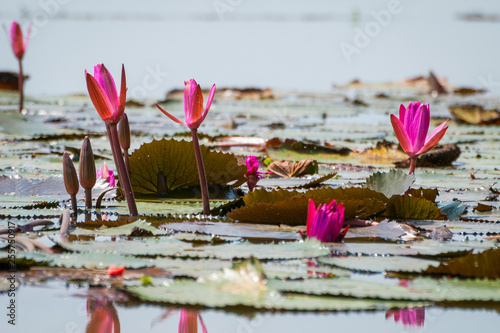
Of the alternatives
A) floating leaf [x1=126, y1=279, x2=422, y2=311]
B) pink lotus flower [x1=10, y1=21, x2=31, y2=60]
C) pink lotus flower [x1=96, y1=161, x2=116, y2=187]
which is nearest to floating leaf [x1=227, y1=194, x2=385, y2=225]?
floating leaf [x1=126, y1=279, x2=422, y2=311]

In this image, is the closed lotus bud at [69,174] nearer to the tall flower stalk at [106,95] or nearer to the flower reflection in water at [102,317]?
the tall flower stalk at [106,95]

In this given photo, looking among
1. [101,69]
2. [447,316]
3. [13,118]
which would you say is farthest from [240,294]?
[13,118]

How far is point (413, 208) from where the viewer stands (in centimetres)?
158

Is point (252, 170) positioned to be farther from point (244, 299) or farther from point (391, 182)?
point (244, 299)

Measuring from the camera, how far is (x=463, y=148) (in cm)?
344

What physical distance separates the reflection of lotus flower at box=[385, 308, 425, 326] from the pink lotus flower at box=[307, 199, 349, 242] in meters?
0.36

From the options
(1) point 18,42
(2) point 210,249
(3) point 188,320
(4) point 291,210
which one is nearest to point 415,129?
(4) point 291,210

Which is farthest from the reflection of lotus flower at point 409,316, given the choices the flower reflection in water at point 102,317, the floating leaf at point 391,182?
the floating leaf at point 391,182

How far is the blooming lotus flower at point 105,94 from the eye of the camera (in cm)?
134

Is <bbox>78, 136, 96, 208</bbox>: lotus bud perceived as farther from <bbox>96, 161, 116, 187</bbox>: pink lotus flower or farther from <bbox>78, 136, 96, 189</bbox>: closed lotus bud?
<bbox>96, 161, 116, 187</bbox>: pink lotus flower

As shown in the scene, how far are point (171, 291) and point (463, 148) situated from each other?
2.73 metres

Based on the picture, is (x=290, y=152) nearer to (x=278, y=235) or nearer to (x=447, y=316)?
(x=278, y=235)

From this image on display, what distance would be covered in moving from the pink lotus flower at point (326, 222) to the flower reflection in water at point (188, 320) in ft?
1.33

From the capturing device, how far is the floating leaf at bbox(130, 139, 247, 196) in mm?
1784
